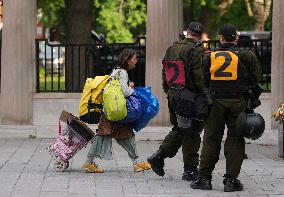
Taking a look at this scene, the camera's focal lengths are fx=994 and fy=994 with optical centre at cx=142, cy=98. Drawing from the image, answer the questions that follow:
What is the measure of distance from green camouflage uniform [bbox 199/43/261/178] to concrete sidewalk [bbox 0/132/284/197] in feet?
1.12

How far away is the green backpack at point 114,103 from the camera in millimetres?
12367

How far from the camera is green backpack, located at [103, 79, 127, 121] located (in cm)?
1237

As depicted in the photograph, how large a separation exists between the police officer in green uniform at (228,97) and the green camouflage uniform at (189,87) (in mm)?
458

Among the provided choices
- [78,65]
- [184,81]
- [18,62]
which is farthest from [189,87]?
[18,62]

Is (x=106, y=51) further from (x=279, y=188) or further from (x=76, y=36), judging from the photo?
(x=279, y=188)

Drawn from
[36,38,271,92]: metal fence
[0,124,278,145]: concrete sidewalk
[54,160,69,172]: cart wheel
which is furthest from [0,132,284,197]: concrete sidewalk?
[36,38,271,92]: metal fence

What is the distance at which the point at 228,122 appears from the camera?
11086 millimetres

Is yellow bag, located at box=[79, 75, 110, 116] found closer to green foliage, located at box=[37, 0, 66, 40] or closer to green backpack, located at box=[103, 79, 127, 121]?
green backpack, located at box=[103, 79, 127, 121]

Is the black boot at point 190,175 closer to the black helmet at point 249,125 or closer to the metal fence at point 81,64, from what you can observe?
the black helmet at point 249,125

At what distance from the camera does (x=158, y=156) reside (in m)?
12.1

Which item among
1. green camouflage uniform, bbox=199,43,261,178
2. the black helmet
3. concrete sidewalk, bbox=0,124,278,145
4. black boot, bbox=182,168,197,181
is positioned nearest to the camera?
the black helmet

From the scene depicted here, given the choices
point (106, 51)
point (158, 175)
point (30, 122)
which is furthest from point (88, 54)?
point (158, 175)

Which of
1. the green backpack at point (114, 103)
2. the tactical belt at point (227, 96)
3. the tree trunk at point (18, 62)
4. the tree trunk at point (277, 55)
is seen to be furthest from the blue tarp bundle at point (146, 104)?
the tree trunk at point (18, 62)

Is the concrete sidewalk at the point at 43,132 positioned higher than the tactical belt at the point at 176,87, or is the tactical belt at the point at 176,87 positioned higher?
the tactical belt at the point at 176,87
